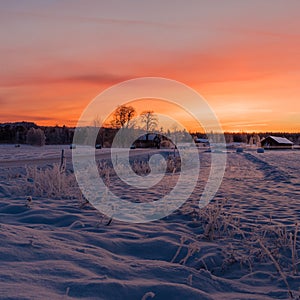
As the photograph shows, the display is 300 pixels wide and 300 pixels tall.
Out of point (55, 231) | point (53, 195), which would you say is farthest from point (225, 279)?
point (53, 195)

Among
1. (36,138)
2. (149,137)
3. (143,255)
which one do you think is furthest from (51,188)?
(149,137)

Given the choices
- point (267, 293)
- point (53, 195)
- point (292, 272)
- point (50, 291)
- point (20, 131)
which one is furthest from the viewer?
point (20, 131)

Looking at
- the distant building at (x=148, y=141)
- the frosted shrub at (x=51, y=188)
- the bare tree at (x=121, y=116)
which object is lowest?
the frosted shrub at (x=51, y=188)

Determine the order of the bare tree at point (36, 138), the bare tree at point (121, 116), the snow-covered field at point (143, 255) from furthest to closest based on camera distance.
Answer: the bare tree at point (121, 116) → the bare tree at point (36, 138) → the snow-covered field at point (143, 255)

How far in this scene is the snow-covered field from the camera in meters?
3.31

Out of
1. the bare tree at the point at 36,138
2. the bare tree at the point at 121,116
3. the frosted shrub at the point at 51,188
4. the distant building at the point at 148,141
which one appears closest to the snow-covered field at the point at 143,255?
the frosted shrub at the point at 51,188

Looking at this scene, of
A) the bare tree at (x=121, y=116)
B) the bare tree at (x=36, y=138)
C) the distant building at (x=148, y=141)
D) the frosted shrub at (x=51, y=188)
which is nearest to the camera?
the frosted shrub at (x=51, y=188)

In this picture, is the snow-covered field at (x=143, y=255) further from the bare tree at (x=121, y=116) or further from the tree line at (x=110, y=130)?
the bare tree at (x=121, y=116)

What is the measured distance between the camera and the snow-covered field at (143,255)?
10.8ft

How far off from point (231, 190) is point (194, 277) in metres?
7.78

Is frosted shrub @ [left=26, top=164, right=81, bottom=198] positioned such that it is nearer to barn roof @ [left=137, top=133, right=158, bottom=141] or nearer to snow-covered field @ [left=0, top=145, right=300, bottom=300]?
snow-covered field @ [left=0, top=145, right=300, bottom=300]

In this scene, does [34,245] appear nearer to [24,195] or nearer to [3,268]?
[3,268]

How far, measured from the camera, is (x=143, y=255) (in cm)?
483

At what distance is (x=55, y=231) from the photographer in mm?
5375
